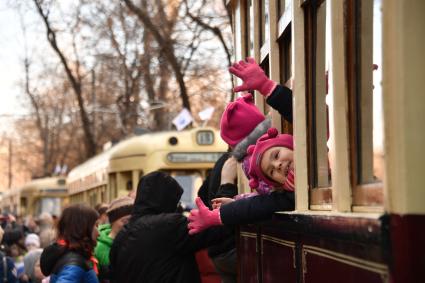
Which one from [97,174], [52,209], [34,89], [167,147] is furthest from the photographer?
[34,89]

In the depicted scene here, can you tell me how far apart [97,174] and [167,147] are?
452 cm

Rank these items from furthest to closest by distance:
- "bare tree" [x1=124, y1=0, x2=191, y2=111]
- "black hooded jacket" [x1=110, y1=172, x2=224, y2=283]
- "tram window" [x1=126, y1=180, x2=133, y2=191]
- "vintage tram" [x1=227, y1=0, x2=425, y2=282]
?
"bare tree" [x1=124, y1=0, x2=191, y2=111] → "tram window" [x1=126, y1=180, x2=133, y2=191] → "black hooded jacket" [x1=110, y1=172, x2=224, y2=283] → "vintage tram" [x1=227, y1=0, x2=425, y2=282]

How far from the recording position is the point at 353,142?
2.41m

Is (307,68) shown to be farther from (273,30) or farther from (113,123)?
(113,123)

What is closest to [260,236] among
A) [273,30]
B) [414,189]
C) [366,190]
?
[273,30]

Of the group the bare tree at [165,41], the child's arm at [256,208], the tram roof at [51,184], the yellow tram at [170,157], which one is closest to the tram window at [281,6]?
the child's arm at [256,208]

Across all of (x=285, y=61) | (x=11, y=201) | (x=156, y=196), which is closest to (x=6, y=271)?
(x=156, y=196)

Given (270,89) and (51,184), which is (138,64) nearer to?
(51,184)

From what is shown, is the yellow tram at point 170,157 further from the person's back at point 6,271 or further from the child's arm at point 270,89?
the child's arm at point 270,89

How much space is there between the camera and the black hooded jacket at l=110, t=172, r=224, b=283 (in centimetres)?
499

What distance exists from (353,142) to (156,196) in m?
2.91

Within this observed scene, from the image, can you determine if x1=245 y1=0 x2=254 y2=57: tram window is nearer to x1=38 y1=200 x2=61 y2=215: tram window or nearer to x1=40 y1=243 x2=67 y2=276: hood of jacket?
x1=40 y1=243 x2=67 y2=276: hood of jacket

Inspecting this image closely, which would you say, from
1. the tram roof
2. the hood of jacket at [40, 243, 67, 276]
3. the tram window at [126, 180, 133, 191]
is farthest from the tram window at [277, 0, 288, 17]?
the tram roof

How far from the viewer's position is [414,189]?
1901 mm
